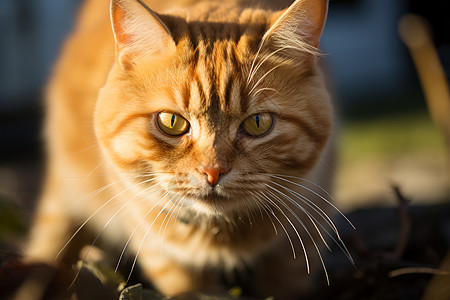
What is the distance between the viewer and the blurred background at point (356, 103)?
2.89 m

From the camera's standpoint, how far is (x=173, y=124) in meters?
1.33

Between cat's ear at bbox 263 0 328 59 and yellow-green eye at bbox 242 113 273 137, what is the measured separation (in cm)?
23

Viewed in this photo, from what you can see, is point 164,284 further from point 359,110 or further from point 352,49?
point 352,49

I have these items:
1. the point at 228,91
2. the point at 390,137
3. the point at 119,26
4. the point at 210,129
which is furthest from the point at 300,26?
the point at 390,137

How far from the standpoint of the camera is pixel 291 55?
1456 mm

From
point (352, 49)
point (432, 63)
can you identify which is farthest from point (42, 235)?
point (352, 49)

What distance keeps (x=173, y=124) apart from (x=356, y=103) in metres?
5.56

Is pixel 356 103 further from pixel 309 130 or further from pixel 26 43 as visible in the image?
pixel 309 130

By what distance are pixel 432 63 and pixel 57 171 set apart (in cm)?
164

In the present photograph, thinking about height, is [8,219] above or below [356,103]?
below

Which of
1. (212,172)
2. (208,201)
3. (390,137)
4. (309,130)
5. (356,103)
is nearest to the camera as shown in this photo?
(212,172)

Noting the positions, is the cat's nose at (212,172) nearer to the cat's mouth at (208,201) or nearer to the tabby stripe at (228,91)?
the cat's mouth at (208,201)

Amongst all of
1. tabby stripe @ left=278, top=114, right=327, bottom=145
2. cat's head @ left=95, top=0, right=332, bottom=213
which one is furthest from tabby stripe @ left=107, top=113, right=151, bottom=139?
tabby stripe @ left=278, top=114, right=327, bottom=145

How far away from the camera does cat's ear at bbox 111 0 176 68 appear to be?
4.32 feet
